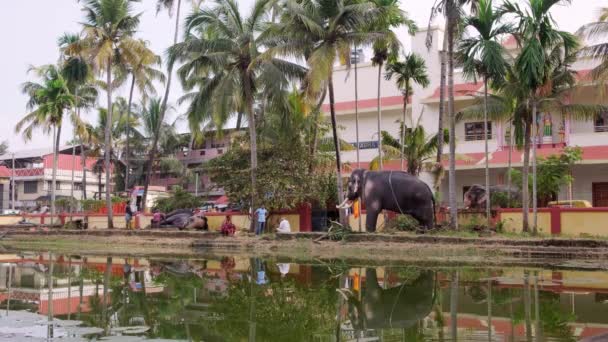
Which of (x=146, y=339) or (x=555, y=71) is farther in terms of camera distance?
(x=555, y=71)

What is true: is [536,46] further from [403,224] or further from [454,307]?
[454,307]

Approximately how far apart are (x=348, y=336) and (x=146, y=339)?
108 inches

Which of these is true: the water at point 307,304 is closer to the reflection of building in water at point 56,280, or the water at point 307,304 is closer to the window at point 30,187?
the reflection of building in water at point 56,280

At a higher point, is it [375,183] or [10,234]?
[375,183]

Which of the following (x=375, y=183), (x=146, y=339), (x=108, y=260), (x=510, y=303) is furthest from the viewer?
(x=375, y=183)

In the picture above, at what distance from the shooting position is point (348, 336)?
913cm

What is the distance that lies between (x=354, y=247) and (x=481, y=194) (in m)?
8.58

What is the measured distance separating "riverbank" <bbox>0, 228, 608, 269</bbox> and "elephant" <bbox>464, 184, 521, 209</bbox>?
21.1ft

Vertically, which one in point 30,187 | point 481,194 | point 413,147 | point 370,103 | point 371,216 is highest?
point 370,103

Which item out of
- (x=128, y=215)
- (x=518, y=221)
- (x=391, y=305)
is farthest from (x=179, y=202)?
(x=391, y=305)

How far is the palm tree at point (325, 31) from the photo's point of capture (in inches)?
941

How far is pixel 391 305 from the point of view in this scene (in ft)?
38.3

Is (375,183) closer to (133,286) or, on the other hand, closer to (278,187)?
(278,187)

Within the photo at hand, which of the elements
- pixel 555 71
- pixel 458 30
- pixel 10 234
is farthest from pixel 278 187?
pixel 10 234
